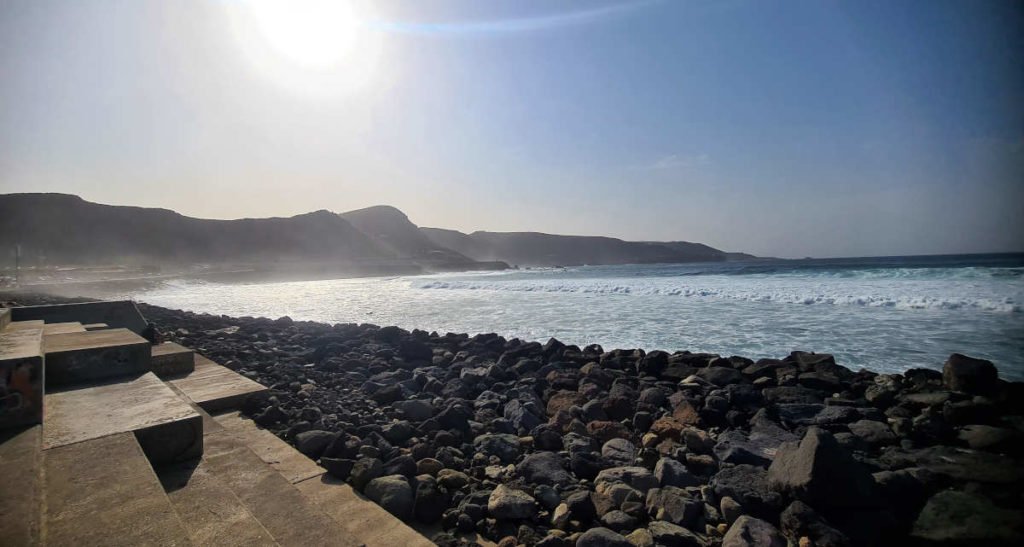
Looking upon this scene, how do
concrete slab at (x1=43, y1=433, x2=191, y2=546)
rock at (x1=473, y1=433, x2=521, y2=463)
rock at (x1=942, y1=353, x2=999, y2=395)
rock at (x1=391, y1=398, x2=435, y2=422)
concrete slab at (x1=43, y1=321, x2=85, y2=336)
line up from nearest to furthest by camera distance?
concrete slab at (x1=43, y1=433, x2=191, y2=546) < rock at (x1=473, y1=433, x2=521, y2=463) < rock at (x1=391, y1=398, x2=435, y2=422) < rock at (x1=942, y1=353, x2=999, y2=395) < concrete slab at (x1=43, y1=321, x2=85, y2=336)

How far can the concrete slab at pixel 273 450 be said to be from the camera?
11.0 feet

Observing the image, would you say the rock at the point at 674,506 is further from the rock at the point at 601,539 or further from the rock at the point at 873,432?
the rock at the point at 873,432

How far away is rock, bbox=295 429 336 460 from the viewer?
12.4 feet

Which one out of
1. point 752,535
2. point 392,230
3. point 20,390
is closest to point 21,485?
point 20,390

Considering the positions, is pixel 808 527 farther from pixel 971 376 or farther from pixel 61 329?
pixel 61 329

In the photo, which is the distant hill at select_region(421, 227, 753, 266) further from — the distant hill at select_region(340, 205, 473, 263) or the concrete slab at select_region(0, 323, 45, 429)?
the concrete slab at select_region(0, 323, 45, 429)

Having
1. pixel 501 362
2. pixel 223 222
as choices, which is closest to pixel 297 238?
pixel 223 222

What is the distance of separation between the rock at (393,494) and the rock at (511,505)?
1.88 feet

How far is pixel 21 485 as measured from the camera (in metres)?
1.84

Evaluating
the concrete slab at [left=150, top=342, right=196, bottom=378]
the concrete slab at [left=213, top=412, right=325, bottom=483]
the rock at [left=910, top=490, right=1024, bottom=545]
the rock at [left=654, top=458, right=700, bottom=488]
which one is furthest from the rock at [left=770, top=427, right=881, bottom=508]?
the concrete slab at [left=150, top=342, right=196, bottom=378]

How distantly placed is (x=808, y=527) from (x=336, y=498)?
310 centimetres

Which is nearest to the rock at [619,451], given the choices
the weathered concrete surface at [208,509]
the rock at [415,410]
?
the rock at [415,410]

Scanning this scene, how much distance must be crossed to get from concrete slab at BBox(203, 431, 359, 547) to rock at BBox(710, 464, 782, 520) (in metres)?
2.54

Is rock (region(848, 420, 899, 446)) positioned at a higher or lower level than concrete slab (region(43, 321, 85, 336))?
lower
